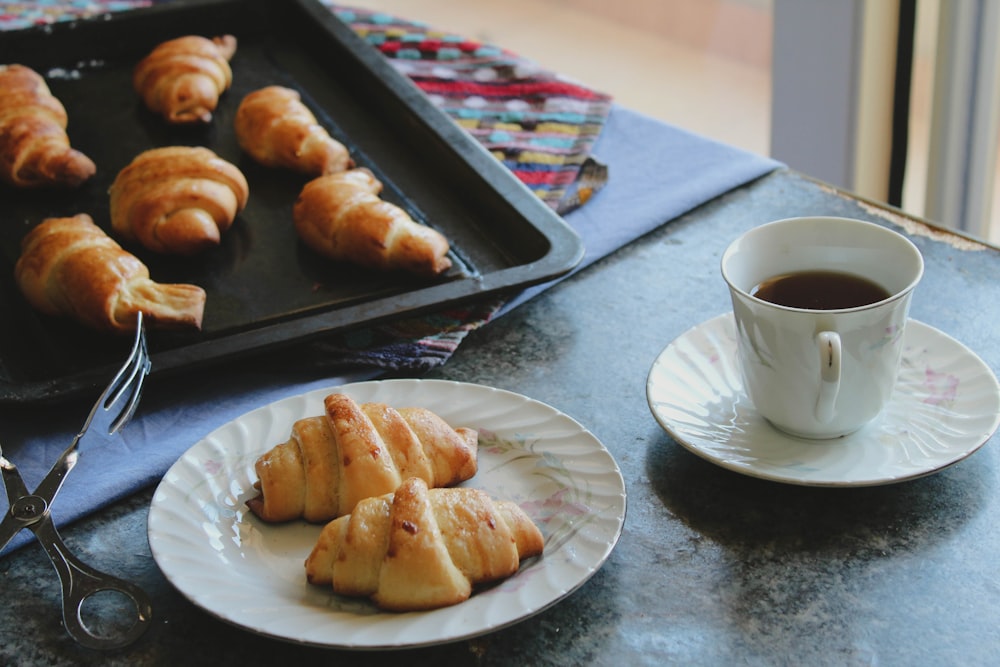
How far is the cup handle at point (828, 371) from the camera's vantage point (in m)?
0.73

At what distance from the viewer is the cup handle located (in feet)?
2.41

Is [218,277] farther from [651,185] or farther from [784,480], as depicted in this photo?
[784,480]

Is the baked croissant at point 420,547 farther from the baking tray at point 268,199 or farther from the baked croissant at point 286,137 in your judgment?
the baked croissant at point 286,137

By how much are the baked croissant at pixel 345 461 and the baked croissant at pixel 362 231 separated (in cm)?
36

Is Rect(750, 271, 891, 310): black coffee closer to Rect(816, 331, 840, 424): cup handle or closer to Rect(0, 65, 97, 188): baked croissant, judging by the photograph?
Rect(816, 331, 840, 424): cup handle

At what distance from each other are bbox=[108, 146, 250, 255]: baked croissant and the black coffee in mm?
641

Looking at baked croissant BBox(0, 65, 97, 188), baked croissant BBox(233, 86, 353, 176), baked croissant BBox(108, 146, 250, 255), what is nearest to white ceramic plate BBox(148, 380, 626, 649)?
baked croissant BBox(108, 146, 250, 255)

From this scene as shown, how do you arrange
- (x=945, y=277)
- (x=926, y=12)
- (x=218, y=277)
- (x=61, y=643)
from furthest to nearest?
(x=926, y=12) → (x=218, y=277) → (x=945, y=277) → (x=61, y=643)

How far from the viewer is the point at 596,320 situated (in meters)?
1.05

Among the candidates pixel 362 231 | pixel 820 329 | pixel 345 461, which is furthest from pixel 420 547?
pixel 362 231

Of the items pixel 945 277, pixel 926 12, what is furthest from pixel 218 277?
pixel 926 12

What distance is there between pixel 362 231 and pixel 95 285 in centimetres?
→ 27

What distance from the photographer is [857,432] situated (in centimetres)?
80

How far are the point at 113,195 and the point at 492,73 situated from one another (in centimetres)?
60
